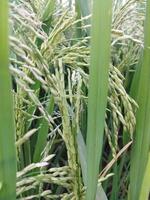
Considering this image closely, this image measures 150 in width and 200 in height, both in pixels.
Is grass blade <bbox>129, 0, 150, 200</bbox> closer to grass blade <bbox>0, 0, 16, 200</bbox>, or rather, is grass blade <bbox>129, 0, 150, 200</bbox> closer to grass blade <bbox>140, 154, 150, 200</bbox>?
grass blade <bbox>140, 154, 150, 200</bbox>

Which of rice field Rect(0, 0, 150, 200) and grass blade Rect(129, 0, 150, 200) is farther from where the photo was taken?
grass blade Rect(129, 0, 150, 200)

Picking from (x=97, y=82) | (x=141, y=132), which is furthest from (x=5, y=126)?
(x=141, y=132)

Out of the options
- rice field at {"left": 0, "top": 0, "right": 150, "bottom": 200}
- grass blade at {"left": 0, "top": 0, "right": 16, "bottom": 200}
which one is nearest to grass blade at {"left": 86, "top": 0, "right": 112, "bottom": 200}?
rice field at {"left": 0, "top": 0, "right": 150, "bottom": 200}

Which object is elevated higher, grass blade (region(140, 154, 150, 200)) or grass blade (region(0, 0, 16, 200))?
grass blade (region(0, 0, 16, 200))

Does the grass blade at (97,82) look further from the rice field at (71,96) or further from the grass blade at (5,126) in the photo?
the grass blade at (5,126)

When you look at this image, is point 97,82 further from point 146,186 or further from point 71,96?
point 146,186

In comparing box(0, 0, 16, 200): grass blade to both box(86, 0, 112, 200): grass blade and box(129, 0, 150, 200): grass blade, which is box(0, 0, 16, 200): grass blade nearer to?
box(86, 0, 112, 200): grass blade

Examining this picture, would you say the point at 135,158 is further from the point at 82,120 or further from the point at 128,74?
the point at 128,74

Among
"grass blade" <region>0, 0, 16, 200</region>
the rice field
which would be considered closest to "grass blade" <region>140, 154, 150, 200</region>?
the rice field
